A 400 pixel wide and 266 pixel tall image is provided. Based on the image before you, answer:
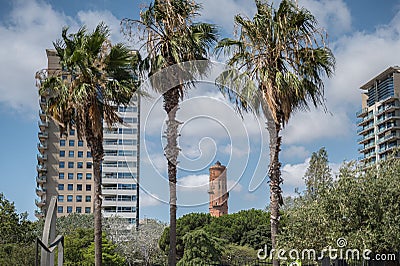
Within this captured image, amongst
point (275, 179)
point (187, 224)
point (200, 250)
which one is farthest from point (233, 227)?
point (275, 179)

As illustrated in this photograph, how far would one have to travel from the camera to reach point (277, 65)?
588 inches

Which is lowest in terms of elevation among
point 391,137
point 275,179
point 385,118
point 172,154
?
point 275,179

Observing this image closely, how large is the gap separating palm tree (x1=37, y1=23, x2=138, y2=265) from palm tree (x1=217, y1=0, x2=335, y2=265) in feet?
10.2

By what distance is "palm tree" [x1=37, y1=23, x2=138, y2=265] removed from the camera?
15.3m

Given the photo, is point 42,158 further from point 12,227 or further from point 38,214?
point 12,227

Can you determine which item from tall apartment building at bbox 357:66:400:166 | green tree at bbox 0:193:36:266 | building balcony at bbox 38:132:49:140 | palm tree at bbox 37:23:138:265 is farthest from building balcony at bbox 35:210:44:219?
palm tree at bbox 37:23:138:265

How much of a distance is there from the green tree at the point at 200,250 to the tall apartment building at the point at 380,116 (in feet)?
209

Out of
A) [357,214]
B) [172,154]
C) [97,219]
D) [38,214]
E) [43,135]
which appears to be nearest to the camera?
[357,214]

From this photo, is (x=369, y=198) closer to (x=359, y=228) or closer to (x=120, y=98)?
(x=359, y=228)

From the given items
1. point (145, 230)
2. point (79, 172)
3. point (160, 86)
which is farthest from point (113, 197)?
point (160, 86)

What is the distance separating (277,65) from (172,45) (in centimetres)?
305

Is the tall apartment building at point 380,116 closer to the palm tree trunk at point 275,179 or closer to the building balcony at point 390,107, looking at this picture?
the building balcony at point 390,107

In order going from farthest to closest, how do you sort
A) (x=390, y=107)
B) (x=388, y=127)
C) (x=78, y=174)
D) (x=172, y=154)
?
(x=78, y=174)
(x=388, y=127)
(x=390, y=107)
(x=172, y=154)

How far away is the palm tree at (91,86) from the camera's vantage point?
50.3 ft
